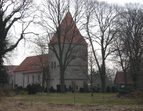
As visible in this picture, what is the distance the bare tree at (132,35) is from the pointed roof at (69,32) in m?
16.8

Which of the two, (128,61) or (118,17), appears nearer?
(128,61)

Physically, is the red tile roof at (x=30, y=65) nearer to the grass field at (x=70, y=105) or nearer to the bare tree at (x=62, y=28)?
the bare tree at (x=62, y=28)

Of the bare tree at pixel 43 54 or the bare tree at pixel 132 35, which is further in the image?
the bare tree at pixel 43 54

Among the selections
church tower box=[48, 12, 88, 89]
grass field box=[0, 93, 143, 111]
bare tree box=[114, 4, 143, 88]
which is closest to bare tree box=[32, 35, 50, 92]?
church tower box=[48, 12, 88, 89]

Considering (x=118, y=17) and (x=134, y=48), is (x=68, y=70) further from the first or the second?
(x=134, y=48)

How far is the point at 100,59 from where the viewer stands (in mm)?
89250

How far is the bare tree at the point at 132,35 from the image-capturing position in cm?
6456

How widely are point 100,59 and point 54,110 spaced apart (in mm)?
63404

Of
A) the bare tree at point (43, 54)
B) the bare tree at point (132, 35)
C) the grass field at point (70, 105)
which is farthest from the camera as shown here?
the bare tree at point (43, 54)

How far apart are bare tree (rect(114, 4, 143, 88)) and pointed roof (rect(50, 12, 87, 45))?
16753mm

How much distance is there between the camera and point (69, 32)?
299 feet

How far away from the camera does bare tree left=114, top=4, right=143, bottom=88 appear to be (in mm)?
64562

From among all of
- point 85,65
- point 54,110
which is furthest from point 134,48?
point 54,110

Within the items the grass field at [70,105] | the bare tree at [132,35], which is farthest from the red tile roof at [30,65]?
the grass field at [70,105]
